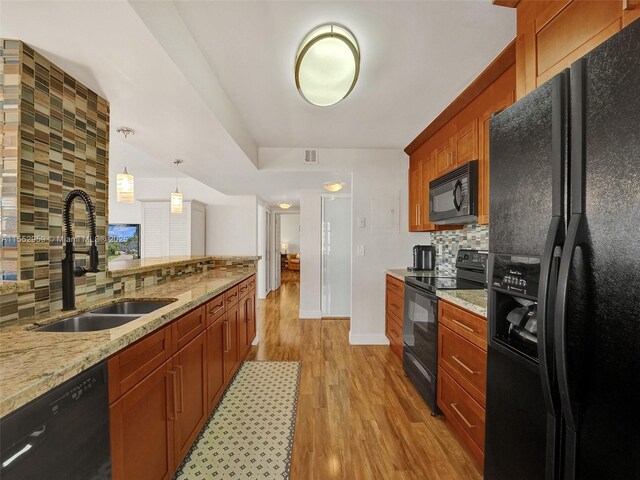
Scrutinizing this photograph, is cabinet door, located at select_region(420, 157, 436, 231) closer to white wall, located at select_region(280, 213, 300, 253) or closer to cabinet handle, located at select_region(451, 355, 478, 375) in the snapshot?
cabinet handle, located at select_region(451, 355, 478, 375)

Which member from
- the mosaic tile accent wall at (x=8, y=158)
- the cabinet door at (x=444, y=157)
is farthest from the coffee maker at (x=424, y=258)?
the mosaic tile accent wall at (x=8, y=158)

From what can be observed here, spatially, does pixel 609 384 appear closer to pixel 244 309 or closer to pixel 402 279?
pixel 402 279

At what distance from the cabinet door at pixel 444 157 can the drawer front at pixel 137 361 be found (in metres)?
2.48

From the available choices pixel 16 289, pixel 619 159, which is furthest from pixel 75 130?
pixel 619 159

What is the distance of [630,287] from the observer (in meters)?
0.68

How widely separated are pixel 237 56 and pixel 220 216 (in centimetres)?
425

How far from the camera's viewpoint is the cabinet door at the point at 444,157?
2.54 meters

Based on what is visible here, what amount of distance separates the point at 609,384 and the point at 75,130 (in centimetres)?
249

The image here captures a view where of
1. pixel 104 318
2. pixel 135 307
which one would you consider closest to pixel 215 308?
pixel 135 307

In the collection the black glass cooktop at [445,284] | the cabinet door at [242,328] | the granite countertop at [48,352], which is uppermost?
the black glass cooktop at [445,284]

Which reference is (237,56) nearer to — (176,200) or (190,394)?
(190,394)

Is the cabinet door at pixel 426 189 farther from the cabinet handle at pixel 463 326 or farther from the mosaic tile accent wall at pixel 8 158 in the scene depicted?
the mosaic tile accent wall at pixel 8 158

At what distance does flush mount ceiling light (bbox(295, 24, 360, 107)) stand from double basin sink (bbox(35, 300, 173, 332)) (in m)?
1.49

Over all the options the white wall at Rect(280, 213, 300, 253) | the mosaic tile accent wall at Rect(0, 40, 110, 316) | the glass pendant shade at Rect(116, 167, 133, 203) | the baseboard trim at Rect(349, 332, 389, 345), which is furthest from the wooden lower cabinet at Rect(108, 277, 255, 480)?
the white wall at Rect(280, 213, 300, 253)
